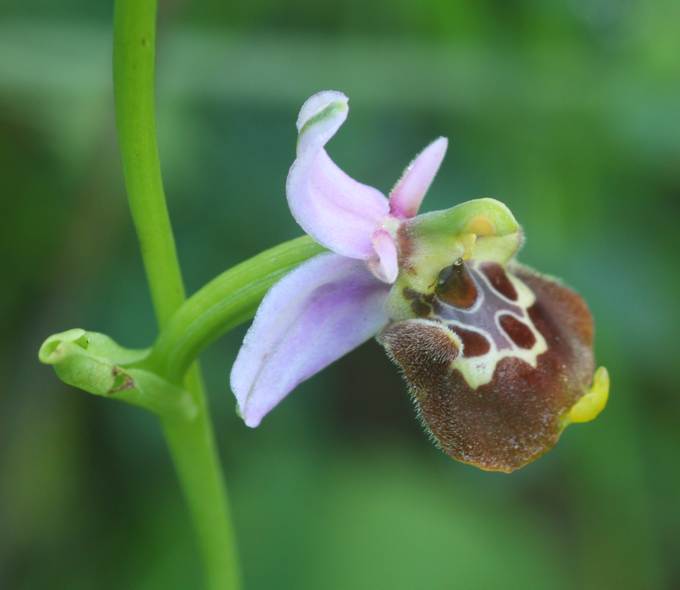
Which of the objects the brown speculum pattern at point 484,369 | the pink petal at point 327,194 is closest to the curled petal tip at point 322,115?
the pink petal at point 327,194

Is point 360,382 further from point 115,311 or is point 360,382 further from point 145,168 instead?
point 145,168

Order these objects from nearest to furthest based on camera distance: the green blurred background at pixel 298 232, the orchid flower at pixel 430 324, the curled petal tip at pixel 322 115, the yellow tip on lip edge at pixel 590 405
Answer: the curled petal tip at pixel 322 115 → the orchid flower at pixel 430 324 → the yellow tip on lip edge at pixel 590 405 → the green blurred background at pixel 298 232

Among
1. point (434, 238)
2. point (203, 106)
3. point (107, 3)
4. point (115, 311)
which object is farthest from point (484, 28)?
point (434, 238)

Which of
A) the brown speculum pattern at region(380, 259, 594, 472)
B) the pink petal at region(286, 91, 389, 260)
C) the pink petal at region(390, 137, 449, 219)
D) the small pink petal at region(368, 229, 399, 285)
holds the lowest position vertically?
the brown speculum pattern at region(380, 259, 594, 472)

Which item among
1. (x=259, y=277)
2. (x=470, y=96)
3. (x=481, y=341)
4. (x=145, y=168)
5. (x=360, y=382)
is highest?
(x=470, y=96)

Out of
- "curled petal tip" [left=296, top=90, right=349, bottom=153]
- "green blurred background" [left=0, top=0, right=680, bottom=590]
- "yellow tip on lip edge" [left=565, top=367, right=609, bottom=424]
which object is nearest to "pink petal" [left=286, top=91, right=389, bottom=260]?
"curled petal tip" [left=296, top=90, right=349, bottom=153]

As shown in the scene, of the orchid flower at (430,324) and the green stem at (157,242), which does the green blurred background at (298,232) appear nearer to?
the green stem at (157,242)

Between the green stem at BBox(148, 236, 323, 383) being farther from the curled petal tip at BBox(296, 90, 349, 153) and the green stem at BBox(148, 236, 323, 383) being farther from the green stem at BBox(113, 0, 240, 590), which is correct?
the curled petal tip at BBox(296, 90, 349, 153)

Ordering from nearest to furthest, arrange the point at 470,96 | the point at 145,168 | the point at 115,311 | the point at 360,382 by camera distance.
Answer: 1. the point at 145,168
2. the point at 115,311
3. the point at 470,96
4. the point at 360,382
